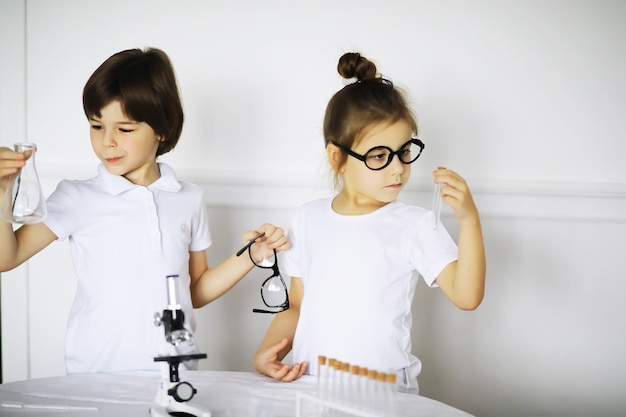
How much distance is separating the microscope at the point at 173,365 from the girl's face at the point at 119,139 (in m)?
0.52

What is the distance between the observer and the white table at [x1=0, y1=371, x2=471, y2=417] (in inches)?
50.5

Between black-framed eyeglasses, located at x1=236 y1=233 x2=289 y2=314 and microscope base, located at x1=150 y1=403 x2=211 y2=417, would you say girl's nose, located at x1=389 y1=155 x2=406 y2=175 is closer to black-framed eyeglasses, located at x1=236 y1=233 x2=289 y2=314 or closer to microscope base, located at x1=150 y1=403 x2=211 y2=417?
black-framed eyeglasses, located at x1=236 y1=233 x2=289 y2=314

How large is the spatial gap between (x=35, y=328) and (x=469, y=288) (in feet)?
5.12

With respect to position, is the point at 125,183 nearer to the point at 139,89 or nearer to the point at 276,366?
the point at 139,89

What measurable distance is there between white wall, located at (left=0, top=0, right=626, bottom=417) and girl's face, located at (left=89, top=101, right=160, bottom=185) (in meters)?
0.60

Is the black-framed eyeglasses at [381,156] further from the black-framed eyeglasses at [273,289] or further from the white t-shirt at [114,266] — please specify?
the white t-shirt at [114,266]

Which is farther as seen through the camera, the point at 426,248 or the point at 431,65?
the point at 431,65

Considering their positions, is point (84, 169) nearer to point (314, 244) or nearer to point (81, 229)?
point (81, 229)

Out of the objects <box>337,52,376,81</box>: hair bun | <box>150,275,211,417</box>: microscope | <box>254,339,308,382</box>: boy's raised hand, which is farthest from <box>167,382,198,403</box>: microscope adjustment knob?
<box>337,52,376,81</box>: hair bun

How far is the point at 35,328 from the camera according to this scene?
91.8 inches

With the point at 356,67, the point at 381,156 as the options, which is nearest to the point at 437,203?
the point at 381,156

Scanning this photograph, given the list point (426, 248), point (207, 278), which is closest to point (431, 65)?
point (426, 248)

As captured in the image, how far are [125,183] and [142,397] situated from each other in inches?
21.6

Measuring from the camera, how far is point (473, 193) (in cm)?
226
